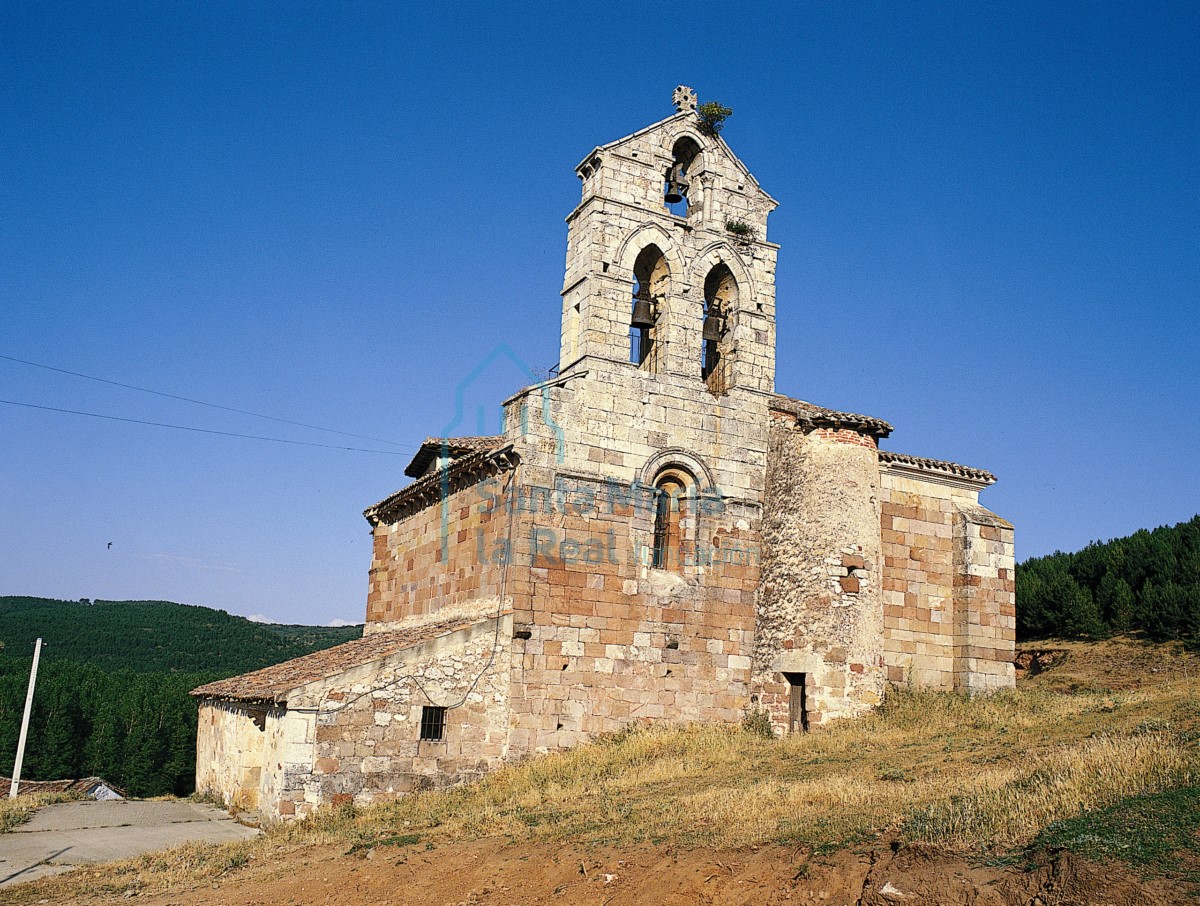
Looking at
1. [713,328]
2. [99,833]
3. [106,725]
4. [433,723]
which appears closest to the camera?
[99,833]

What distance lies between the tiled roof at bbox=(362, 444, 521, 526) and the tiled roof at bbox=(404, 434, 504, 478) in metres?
0.26

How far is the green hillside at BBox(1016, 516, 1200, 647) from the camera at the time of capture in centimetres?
2736

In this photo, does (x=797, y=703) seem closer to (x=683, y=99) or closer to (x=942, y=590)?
(x=942, y=590)

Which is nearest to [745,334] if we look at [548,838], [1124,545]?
[548,838]

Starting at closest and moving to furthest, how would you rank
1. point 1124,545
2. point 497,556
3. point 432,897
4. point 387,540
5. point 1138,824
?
point 1138,824 < point 432,897 < point 497,556 < point 387,540 < point 1124,545

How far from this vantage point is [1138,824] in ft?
27.9

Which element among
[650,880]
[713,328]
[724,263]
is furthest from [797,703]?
[650,880]

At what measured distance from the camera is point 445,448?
22.0m

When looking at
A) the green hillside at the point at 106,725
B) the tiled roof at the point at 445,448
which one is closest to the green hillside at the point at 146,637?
the green hillside at the point at 106,725

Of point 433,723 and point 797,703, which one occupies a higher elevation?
point 797,703

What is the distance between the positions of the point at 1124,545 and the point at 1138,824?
25806mm

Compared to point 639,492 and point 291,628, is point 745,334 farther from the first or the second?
point 291,628

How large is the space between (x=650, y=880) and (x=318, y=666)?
28.4ft

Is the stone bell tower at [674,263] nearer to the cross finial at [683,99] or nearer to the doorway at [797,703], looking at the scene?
the cross finial at [683,99]
